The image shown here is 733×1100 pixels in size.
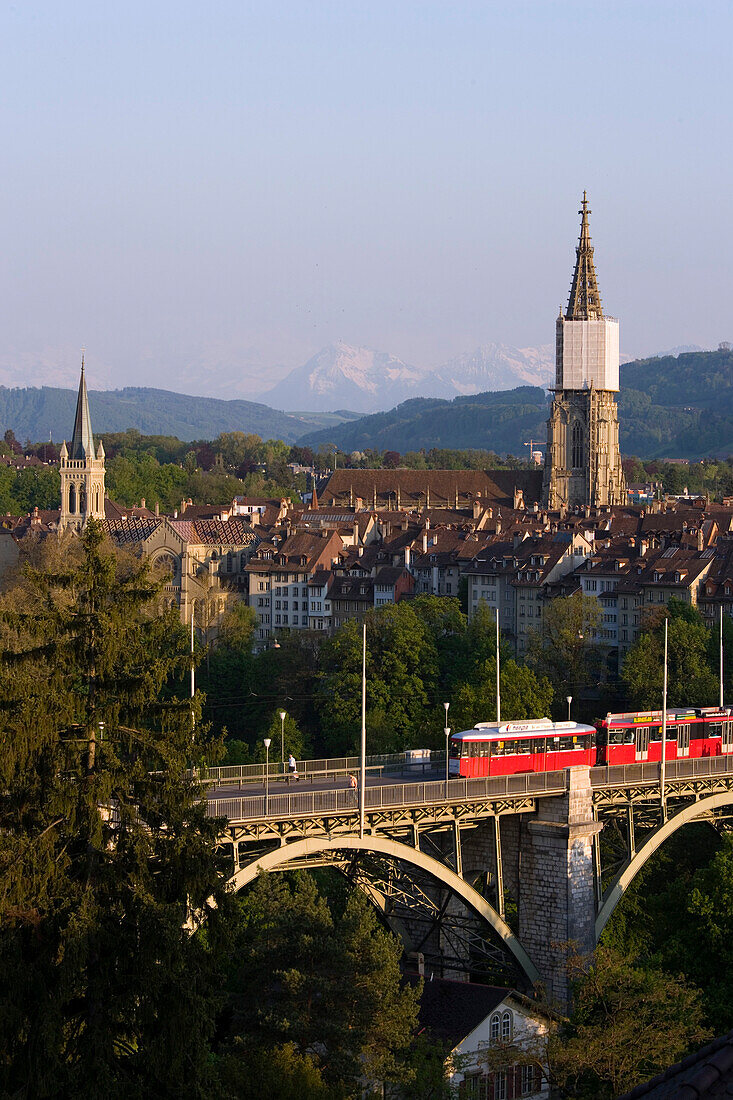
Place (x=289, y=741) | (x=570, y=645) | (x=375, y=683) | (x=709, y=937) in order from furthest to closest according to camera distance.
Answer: (x=570, y=645), (x=375, y=683), (x=289, y=741), (x=709, y=937)

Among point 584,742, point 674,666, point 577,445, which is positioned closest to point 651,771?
point 584,742

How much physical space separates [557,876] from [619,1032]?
1036cm

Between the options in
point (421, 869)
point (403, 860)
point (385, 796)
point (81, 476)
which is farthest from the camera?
point (81, 476)

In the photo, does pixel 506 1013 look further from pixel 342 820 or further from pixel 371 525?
pixel 371 525

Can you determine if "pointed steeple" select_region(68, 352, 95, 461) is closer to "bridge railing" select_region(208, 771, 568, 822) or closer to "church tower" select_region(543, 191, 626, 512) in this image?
"church tower" select_region(543, 191, 626, 512)

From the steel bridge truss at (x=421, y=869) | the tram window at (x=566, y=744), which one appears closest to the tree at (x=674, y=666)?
the tram window at (x=566, y=744)

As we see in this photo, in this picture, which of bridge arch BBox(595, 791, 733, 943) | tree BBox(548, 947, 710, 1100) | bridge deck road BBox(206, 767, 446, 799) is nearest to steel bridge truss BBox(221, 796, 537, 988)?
bridge deck road BBox(206, 767, 446, 799)

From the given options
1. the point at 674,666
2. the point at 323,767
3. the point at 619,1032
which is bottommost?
the point at 619,1032

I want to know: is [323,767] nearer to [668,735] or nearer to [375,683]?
[668,735]

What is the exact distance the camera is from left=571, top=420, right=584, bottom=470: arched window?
16700 cm

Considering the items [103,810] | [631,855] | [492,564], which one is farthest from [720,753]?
[492,564]

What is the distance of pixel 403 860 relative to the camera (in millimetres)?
46406

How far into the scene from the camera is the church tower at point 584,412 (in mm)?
165750

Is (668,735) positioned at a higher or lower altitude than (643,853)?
higher
